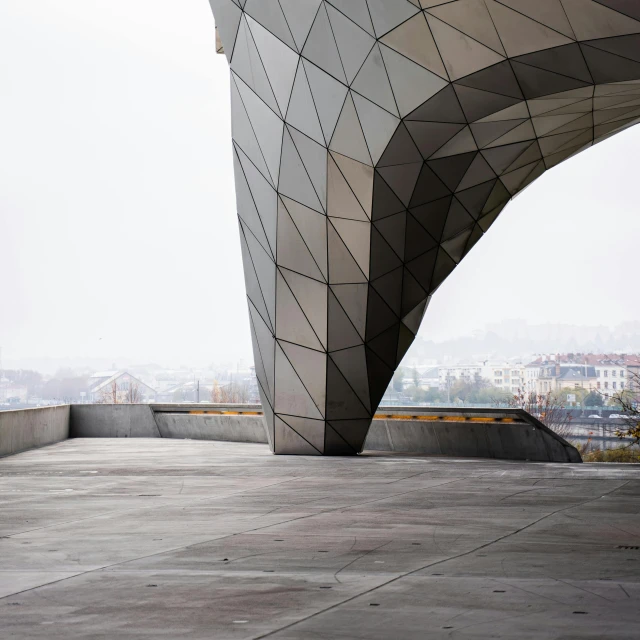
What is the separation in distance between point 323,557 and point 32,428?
27.7 metres

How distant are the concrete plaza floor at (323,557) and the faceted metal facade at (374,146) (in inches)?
340

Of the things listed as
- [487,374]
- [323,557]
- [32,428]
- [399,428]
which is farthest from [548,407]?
[323,557]

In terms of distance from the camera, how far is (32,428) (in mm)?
35312

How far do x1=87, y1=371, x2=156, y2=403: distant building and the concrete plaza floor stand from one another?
485ft

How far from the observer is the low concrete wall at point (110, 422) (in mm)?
43406

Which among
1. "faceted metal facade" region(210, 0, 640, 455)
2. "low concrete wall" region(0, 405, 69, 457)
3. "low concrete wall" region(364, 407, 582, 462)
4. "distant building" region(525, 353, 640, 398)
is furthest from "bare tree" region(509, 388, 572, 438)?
"faceted metal facade" region(210, 0, 640, 455)

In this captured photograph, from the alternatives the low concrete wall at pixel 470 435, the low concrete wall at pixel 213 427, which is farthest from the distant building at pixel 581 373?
the low concrete wall at pixel 470 435

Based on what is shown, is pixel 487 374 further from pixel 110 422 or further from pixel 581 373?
pixel 110 422

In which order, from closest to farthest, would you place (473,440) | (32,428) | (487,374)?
(473,440) → (32,428) → (487,374)

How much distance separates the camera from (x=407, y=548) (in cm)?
1070

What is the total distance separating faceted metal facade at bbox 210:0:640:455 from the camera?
20078mm

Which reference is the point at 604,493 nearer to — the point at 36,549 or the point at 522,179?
the point at 36,549

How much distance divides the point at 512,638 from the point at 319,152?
67.1 feet

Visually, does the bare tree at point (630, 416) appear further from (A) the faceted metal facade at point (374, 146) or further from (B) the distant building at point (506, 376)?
(B) the distant building at point (506, 376)
